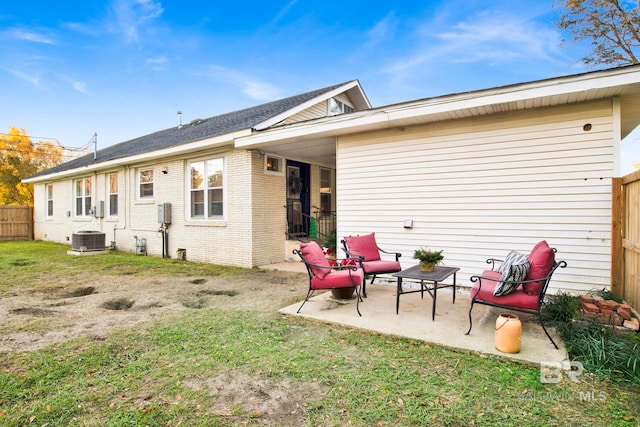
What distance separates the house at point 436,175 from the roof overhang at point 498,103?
0.02 metres

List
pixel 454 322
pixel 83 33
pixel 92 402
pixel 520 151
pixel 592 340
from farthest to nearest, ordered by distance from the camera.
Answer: pixel 83 33, pixel 520 151, pixel 454 322, pixel 592 340, pixel 92 402

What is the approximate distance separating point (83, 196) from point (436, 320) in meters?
15.3

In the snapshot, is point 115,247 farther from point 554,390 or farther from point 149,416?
point 554,390

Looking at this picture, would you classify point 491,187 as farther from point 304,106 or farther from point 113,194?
point 113,194

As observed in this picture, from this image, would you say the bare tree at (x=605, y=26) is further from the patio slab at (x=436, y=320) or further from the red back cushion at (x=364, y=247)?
the patio slab at (x=436, y=320)

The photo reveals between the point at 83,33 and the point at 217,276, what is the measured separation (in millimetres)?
12410

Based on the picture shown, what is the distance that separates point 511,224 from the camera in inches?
204

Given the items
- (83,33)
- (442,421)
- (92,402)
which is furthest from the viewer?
(83,33)

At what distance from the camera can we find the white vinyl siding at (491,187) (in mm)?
4629

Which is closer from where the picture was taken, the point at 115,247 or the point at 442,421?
the point at 442,421

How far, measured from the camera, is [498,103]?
4832mm

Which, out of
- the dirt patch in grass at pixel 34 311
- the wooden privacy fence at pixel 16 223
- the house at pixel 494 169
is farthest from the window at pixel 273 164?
the wooden privacy fence at pixel 16 223

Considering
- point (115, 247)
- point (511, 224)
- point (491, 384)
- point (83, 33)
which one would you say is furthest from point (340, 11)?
point (491, 384)

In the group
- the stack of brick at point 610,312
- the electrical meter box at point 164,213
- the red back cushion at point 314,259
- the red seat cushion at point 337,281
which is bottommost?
the stack of brick at point 610,312
